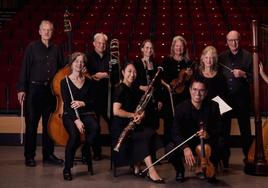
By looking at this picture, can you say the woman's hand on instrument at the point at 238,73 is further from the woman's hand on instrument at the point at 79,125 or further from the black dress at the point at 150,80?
the woman's hand on instrument at the point at 79,125

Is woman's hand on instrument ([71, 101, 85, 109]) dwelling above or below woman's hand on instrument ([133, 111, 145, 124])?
above

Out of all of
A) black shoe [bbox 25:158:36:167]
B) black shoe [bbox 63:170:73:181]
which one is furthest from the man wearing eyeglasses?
black shoe [bbox 25:158:36:167]

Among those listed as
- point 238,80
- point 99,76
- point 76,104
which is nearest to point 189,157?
point 76,104

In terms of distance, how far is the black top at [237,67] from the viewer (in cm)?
445

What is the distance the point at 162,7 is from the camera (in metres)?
8.66

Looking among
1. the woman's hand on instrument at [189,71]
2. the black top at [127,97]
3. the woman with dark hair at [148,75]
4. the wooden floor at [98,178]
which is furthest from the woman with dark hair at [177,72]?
the wooden floor at [98,178]

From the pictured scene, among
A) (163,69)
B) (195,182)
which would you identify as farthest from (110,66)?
(195,182)

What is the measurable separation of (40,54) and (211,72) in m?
1.51

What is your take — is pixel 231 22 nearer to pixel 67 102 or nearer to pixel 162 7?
pixel 162 7

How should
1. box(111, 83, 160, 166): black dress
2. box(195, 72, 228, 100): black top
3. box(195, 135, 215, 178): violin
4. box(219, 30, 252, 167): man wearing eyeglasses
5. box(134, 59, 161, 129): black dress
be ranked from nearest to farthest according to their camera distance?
box(195, 135, 215, 178): violin → box(111, 83, 160, 166): black dress → box(195, 72, 228, 100): black top → box(134, 59, 161, 129): black dress → box(219, 30, 252, 167): man wearing eyeglasses

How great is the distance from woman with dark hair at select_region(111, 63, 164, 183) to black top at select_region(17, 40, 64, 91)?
72 centimetres

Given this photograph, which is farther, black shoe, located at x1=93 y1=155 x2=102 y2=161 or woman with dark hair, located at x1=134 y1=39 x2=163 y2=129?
black shoe, located at x1=93 y1=155 x2=102 y2=161

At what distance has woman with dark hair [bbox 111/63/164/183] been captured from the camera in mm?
3930

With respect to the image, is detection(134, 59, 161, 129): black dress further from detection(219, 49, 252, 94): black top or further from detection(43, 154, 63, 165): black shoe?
detection(43, 154, 63, 165): black shoe
